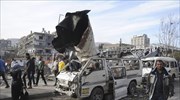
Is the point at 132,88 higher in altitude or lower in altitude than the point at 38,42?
lower

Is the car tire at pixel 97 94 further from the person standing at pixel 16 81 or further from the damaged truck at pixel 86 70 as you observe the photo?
the person standing at pixel 16 81

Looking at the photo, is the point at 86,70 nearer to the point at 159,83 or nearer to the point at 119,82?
the point at 119,82

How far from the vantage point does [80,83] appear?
37.8 ft

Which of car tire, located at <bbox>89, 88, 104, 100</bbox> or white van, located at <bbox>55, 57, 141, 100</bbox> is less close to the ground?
white van, located at <bbox>55, 57, 141, 100</bbox>

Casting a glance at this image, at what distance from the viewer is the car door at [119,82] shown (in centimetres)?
1256

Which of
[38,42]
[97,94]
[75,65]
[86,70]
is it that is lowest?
[97,94]

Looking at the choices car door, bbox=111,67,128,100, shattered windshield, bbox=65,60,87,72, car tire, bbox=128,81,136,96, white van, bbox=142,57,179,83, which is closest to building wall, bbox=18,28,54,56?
white van, bbox=142,57,179,83

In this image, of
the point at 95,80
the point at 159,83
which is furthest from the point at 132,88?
the point at 159,83

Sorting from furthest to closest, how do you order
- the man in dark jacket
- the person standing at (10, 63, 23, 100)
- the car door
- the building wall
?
the building wall, the car door, the person standing at (10, 63, 23, 100), the man in dark jacket

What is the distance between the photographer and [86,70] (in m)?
11.9

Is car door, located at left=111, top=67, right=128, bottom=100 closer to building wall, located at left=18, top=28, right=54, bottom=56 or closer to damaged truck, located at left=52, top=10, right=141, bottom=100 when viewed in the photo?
damaged truck, located at left=52, top=10, right=141, bottom=100

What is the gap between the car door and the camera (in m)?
12.6

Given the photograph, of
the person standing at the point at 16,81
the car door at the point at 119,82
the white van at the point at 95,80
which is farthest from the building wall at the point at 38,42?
the person standing at the point at 16,81

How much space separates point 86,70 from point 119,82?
178 centimetres
